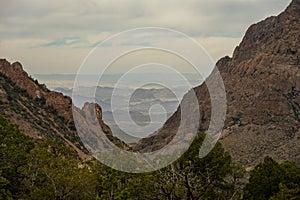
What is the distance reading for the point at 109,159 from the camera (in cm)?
3466

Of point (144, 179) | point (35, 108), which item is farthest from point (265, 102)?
point (144, 179)

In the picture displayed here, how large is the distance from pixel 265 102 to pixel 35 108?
60772 millimetres

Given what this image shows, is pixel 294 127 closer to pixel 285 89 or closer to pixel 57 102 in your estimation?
pixel 285 89

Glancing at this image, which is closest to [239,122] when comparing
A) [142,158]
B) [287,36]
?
[287,36]

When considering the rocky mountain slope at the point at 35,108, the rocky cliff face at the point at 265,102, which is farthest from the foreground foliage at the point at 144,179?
the rocky cliff face at the point at 265,102

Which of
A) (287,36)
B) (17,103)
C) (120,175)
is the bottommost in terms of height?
Result: (120,175)

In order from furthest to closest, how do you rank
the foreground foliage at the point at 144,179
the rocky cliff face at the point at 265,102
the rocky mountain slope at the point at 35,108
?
the rocky cliff face at the point at 265,102 → the rocky mountain slope at the point at 35,108 → the foreground foliage at the point at 144,179

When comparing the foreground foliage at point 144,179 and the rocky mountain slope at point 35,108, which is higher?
the rocky mountain slope at point 35,108

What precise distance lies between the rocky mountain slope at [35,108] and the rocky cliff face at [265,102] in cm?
2043

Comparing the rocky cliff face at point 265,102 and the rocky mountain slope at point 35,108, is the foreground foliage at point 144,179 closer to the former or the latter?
the rocky mountain slope at point 35,108

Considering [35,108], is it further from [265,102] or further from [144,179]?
[265,102]

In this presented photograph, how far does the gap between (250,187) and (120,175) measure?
858 centimetres

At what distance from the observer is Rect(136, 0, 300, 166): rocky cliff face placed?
314ft

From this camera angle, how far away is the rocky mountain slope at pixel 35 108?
63.0 meters
